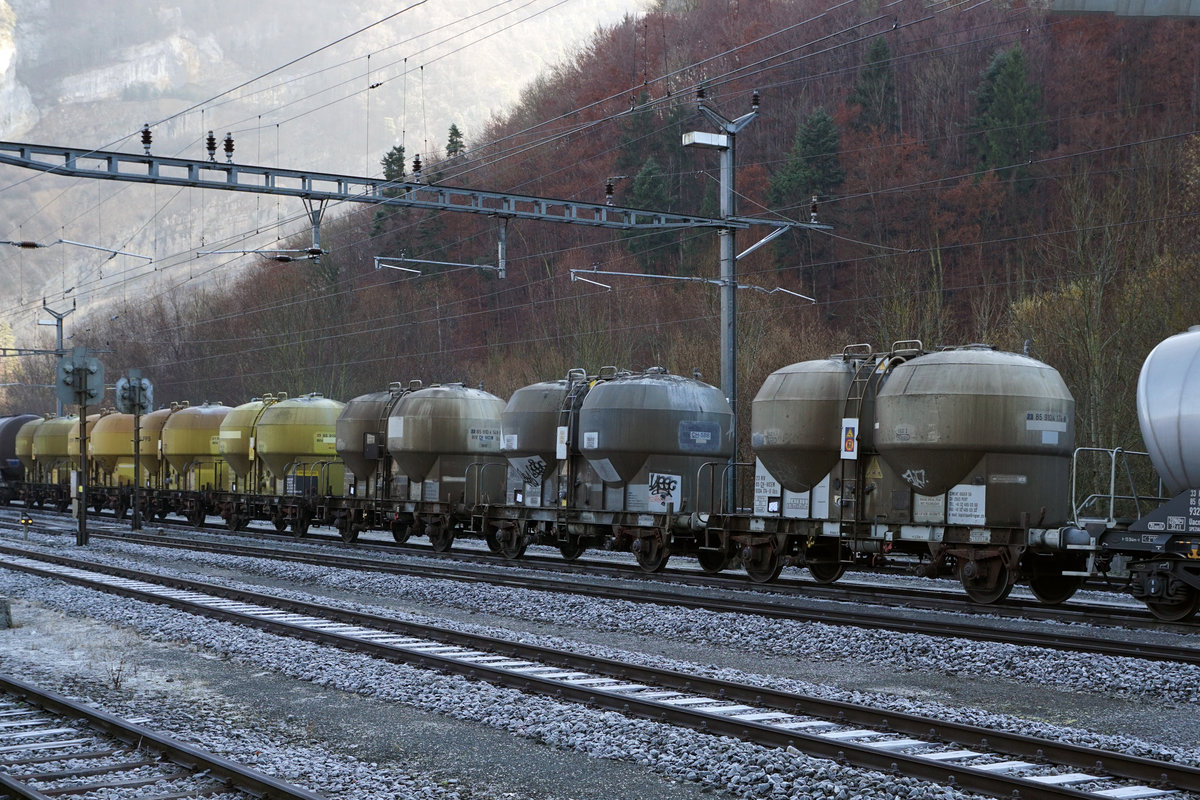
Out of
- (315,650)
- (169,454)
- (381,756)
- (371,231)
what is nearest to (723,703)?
(381,756)

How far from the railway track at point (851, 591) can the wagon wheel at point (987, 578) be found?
197 mm

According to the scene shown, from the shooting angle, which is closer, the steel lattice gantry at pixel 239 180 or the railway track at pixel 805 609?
the railway track at pixel 805 609

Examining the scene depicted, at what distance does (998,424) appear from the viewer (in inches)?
656

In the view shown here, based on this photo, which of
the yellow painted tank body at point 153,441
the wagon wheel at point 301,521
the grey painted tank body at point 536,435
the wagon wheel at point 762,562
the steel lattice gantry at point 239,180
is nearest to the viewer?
the wagon wheel at point 762,562

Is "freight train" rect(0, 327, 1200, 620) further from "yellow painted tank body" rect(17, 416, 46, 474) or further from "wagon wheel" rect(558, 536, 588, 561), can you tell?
"yellow painted tank body" rect(17, 416, 46, 474)

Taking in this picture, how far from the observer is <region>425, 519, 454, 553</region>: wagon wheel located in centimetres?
2809

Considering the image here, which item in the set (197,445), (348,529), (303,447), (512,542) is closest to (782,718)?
(512,542)

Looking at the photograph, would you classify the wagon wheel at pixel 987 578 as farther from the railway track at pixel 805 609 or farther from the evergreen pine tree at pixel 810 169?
the evergreen pine tree at pixel 810 169

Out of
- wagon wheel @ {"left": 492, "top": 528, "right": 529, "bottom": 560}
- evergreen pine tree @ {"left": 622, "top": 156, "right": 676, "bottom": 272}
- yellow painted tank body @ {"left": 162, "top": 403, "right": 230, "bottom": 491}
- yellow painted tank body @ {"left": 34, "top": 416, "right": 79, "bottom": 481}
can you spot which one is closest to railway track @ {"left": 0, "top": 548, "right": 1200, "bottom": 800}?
wagon wheel @ {"left": 492, "top": 528, "right": 529, "bottom": 560}

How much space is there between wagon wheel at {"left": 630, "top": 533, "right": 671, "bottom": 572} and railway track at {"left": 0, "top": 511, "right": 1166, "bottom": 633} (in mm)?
285

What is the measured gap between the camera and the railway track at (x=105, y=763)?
292 inches

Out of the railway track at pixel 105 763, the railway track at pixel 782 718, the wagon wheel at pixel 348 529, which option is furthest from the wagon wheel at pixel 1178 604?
the wagon wheel at pixel 348 529

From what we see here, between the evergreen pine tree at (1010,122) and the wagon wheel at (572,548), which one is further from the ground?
the evergreen pine tree at (1010,122)

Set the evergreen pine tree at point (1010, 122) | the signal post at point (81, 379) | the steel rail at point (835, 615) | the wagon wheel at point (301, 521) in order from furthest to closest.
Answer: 1. the evergreen pine tree at point (1010, 122)
2. the wagon wheel at point (301, 521)
3. the signal post at point (81, 379)
4. the steel rail at point (835, 615)
